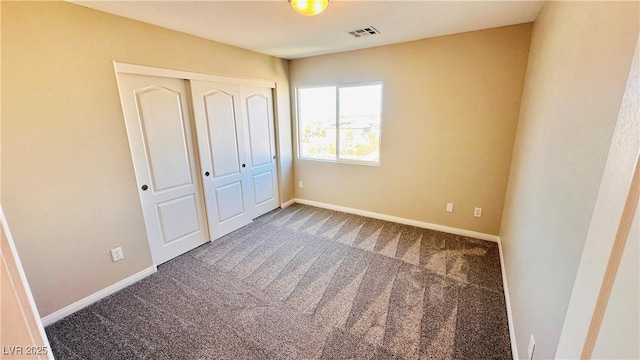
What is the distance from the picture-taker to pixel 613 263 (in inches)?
21.5

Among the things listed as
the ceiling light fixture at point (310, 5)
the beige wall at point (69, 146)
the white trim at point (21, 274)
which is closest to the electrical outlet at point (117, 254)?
the beige wall at point (69, 146)

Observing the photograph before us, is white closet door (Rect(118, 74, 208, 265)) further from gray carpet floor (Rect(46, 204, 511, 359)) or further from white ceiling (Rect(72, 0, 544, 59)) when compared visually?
white ceiling (Rect(72, 0, 544, 59))

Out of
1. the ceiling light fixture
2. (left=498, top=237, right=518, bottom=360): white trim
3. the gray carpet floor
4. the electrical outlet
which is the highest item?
the ceiling light fixture

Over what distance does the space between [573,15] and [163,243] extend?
368 centimetres

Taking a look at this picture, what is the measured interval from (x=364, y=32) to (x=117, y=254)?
3.27 meters

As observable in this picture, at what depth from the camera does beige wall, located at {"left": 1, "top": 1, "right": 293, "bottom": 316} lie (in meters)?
1.76

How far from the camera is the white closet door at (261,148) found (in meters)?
3.58

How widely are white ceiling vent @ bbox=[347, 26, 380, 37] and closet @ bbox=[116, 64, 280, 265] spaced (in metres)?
1.48

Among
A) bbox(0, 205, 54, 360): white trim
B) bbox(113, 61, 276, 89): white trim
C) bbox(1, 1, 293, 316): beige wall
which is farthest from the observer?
bbox(113, 61, 276, 89): white trim

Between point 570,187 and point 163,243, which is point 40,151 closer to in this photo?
point 163,243

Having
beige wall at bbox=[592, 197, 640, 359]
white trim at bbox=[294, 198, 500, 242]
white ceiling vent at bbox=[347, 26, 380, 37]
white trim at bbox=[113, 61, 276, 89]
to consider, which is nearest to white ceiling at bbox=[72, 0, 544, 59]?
white ceiling vent at bbox=[347, 26, 380, 37]

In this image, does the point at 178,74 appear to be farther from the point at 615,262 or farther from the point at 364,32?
the point at 615,262

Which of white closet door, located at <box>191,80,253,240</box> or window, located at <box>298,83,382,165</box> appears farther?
window, located at <box>298,83,382,165</box>

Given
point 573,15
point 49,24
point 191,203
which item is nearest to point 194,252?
A: point 191,203
